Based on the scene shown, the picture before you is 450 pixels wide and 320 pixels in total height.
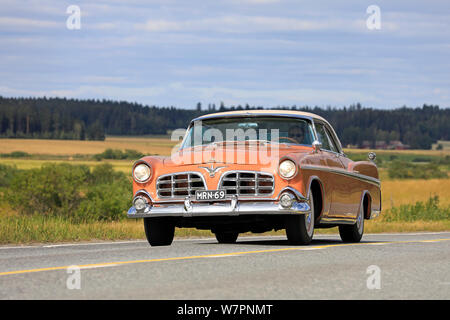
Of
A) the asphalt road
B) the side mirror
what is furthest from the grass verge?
the side mirror

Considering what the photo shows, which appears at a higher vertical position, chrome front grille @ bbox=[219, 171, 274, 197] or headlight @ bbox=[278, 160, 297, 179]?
headlight @ bbox=[278, 160, 297, 179]

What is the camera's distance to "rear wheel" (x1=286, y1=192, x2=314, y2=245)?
37.0ft

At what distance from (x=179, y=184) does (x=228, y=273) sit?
3497 mm

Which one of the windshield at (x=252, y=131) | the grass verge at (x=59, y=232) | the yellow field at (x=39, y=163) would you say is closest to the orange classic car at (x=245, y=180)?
the windshield at (x=252, y=131)

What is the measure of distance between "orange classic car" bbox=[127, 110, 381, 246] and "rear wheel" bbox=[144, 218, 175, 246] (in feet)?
0.05

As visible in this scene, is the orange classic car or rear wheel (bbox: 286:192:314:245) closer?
the orange classic car

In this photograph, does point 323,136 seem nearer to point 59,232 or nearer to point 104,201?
point 59,232

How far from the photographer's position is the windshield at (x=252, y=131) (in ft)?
41.1

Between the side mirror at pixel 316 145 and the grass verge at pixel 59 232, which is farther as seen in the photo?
the grass verge at pixel 59 232

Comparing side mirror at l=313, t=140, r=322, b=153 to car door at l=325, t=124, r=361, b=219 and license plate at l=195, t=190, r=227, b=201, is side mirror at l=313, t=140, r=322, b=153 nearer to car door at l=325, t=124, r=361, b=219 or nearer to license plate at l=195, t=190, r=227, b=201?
car door at l=325, t=124, r=361, b=219

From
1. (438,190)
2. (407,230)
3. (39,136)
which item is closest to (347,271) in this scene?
(407,230)

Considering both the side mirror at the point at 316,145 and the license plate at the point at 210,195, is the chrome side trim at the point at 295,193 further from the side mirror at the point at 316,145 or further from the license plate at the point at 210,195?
the side mirror at the point at 316,145

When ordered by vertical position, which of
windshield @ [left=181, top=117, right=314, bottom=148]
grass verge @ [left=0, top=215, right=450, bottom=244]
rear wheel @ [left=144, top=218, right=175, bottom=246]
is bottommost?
grass verge @ [left=0, top=215, right=450, bottom=244]

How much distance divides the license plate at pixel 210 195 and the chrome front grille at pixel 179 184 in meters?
0.11
